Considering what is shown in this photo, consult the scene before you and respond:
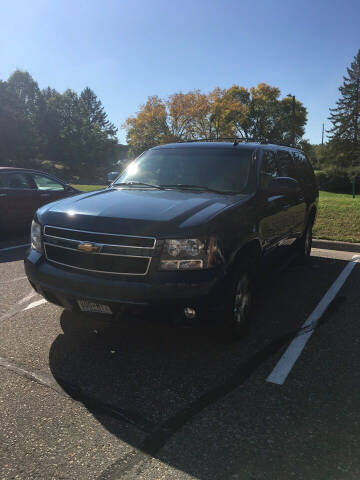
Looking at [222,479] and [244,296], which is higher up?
[244,296]

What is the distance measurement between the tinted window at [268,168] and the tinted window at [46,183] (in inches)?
235

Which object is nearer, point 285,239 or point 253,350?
point 253,350

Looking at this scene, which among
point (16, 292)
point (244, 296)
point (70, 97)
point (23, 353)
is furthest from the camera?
point (70, 97)

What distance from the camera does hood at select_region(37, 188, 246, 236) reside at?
322 cm

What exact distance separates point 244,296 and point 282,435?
1.50 m

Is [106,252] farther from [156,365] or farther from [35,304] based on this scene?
[35,304]

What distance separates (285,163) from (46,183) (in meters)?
5.92

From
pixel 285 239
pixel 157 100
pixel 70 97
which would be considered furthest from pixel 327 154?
pixel 285 239

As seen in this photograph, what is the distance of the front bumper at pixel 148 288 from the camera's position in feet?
10.1

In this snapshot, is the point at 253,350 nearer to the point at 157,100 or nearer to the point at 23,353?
the point at 23,353

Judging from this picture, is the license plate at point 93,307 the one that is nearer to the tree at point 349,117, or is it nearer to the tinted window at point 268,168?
the tinted window at point 268,168

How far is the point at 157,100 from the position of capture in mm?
52688

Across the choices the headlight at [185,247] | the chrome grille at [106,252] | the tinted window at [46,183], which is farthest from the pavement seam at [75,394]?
the tinted window at [46,183]

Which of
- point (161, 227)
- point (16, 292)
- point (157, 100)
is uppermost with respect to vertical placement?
point (157, 100)
